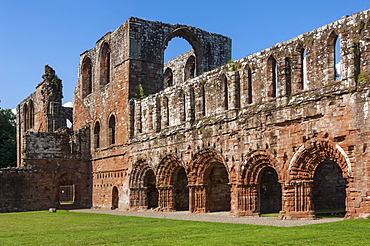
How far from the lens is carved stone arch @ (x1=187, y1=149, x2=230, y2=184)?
20702mm

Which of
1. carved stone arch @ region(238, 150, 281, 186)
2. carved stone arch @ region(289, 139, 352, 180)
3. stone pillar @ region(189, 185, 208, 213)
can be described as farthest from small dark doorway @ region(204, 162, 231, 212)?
carved stone arch @ region(289, 139, 352, 180)

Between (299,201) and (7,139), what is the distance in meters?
37.3

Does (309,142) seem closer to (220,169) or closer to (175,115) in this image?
(220,169)

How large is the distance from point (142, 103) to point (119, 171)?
4179 millimetres

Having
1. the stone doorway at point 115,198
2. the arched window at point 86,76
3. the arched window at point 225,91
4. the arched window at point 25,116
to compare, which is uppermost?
the arched window at point 86,76

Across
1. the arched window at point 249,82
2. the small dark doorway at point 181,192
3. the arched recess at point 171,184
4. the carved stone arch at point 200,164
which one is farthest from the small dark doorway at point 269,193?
the small dark doorway at point 181,192

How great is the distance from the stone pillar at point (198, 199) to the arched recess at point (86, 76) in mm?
14657

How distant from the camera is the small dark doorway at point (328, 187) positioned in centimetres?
2178

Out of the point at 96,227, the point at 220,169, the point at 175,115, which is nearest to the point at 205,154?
the point at 220,169

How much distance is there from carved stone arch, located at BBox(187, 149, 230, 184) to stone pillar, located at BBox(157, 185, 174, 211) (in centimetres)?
229

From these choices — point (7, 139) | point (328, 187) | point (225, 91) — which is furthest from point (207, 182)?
point (7, 139)

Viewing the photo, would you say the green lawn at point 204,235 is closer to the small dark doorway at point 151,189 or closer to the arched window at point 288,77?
the arched window at point 288,77

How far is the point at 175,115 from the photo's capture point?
2348 cm

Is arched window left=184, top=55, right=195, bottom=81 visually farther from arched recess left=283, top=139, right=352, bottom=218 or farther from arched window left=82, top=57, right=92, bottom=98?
arched recess left=283, top=139, right=352, bottom=218
